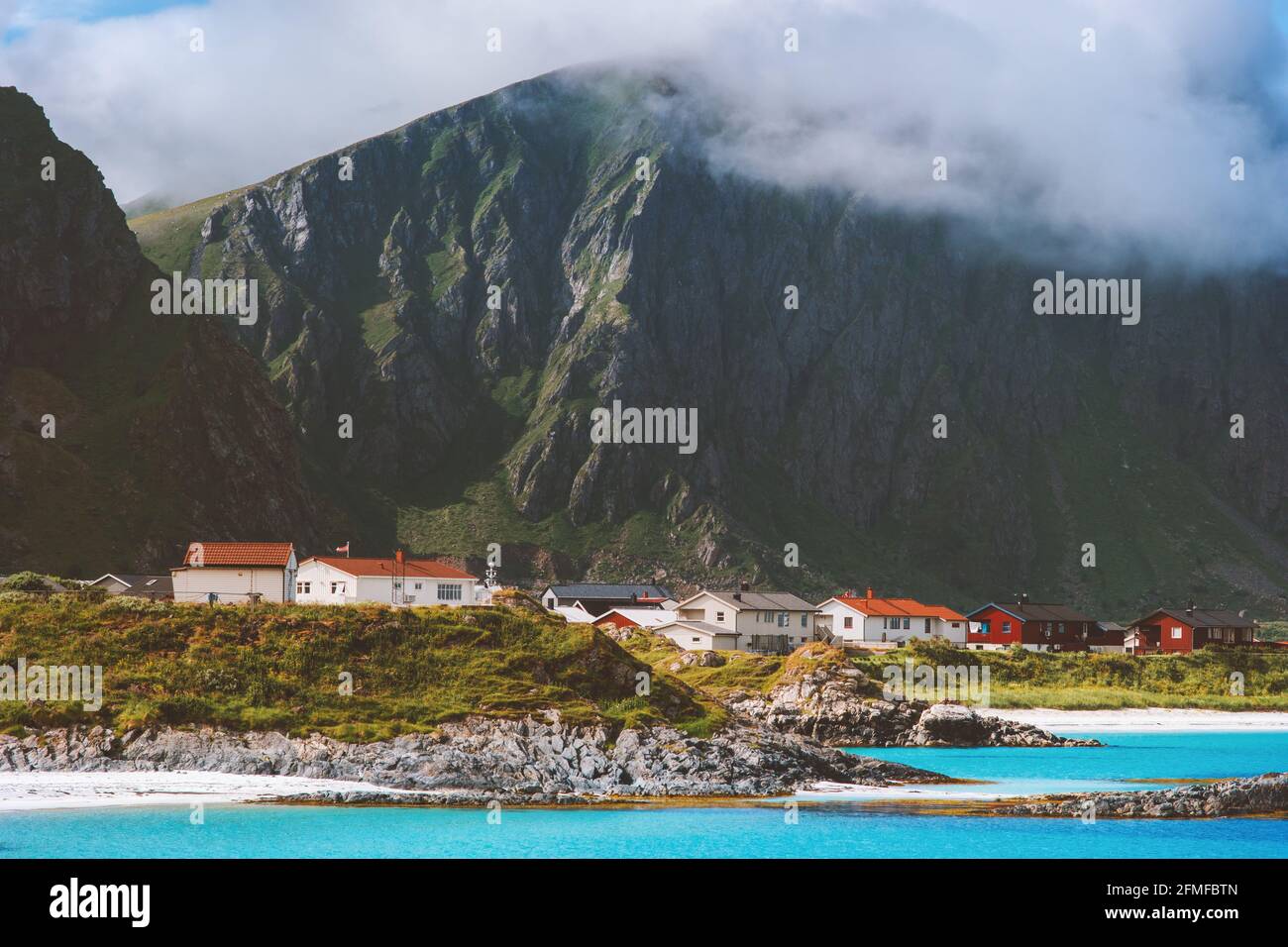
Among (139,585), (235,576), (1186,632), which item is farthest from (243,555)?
(1186,632)

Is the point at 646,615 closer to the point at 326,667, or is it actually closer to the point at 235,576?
the point at 235,576

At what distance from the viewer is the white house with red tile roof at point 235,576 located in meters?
77.9

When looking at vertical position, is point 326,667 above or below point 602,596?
below

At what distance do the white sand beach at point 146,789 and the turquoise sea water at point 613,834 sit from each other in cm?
176

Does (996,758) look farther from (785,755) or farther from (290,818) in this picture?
(290,818)

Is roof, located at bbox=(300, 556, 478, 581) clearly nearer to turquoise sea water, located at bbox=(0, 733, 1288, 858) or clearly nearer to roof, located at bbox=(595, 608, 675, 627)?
turquoise sea water, located at bbox=(0, 733, 1288, 858)

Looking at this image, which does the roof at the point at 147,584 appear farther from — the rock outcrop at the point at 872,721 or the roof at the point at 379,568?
the rock outcrop at the point at 872,721

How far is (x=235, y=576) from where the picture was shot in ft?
257

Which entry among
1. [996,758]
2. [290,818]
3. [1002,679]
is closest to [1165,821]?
[996,758]

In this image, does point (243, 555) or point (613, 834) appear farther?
point (243, 555)

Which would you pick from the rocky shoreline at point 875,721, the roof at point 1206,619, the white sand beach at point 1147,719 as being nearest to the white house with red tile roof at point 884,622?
the white sand beach at point 1147,719

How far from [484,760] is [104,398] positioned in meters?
134
